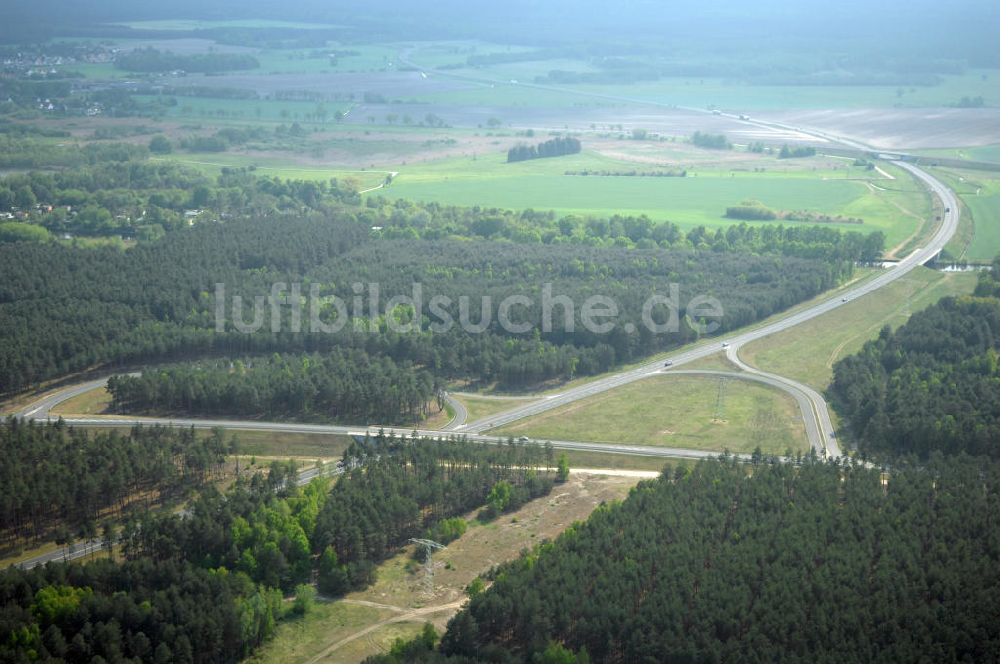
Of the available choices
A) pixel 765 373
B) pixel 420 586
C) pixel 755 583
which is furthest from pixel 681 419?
pixel 755 583

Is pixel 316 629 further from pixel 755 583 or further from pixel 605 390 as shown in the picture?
pixel 605 390

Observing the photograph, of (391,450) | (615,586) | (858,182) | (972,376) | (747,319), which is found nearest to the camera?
(615,586)

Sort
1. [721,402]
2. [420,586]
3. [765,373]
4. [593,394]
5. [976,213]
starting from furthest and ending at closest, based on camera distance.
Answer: [976,213] < [765,373] < [593,394] < [721,402] < [420,586]

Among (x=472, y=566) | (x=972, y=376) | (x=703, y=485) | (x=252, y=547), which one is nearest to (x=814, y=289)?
(x=972, y=376)

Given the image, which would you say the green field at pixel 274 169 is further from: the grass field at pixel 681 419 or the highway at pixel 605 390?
the grass field at pixel 681 419

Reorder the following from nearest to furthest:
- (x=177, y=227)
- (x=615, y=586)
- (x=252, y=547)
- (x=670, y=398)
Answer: (x=615, y=586) < (x=252, y=547) < (x=670, y=398) < (x=177, y=227)

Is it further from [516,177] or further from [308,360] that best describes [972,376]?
[516,177]
